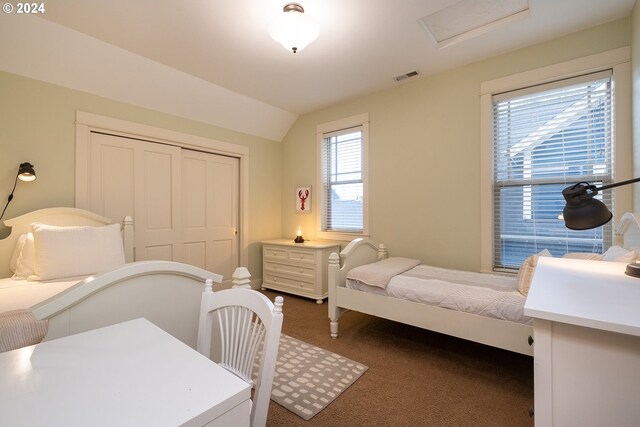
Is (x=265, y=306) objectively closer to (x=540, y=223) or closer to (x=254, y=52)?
(x=254, y=52)

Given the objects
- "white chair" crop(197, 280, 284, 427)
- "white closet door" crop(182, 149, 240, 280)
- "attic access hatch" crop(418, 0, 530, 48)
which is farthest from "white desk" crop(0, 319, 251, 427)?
"white closet door" crop(182, 149, 240, 280)

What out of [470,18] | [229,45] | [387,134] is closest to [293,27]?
[229,45]

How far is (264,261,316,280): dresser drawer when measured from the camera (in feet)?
11.4

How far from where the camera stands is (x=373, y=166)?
11.3ft

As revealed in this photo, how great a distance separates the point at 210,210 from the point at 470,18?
3307 millimetres

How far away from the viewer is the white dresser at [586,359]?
0.72 meters

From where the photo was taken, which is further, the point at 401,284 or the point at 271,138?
the point at 271,138

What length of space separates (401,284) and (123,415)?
79.1 inches

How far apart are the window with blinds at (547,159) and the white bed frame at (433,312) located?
404 millimetres

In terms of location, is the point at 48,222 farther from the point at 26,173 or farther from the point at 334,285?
the point at 334,285

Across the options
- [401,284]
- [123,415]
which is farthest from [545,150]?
[123,415]

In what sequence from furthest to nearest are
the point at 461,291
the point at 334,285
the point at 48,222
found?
the point at 334,285, the point at 48,222, the point at 461,291

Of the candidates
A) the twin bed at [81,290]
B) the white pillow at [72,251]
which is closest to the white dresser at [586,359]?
the twin bed at [81,290]

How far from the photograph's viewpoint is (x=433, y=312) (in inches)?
81.4
